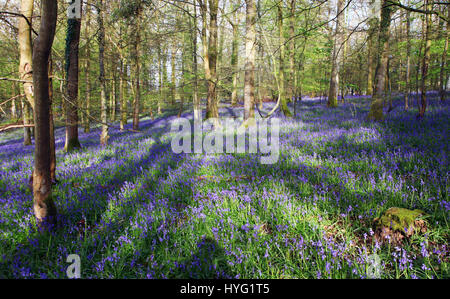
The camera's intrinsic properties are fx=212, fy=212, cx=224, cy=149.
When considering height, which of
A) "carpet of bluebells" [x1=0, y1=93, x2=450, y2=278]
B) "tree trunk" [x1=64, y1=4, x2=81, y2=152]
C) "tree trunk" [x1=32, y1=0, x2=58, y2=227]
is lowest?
"carpet of bluebells" [x1=0, y1=93, x2=450, y2=278]

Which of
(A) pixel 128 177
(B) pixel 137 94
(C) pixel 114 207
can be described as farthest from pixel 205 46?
(C) pixel 114 207

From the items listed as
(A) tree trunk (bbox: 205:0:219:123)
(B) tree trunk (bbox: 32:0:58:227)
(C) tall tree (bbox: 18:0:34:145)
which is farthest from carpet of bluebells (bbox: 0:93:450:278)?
(A) tree trunk (bbox: 205:0:219:123)

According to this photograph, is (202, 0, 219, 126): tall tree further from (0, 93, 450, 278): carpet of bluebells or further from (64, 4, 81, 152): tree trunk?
(0, 93, 450, 278): carpet of bluebells

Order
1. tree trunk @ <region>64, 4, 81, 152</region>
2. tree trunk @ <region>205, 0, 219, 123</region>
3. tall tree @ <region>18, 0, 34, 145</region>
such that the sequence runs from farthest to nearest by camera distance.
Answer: tree trunk @ <region>205, 0, 219, 123</region>
tree trunk @ <region>64, 4, 81, 152</region>
tall tree @ <region>18, 0, 34, 145</region>

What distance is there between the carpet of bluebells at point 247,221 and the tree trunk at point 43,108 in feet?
1.24

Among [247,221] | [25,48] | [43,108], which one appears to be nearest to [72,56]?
[25,48]

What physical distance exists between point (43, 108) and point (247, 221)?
260 cm

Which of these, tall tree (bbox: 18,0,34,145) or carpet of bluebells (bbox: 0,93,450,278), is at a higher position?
tall tree (bbox: 18,0,34,145)

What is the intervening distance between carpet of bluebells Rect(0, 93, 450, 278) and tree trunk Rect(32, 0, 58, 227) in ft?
1.24

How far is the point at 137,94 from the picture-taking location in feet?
33.1

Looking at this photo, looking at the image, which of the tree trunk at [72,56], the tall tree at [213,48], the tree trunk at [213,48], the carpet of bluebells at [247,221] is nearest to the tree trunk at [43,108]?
the carpet of bluebells at [247,221]

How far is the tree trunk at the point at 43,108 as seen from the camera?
7.44 feet

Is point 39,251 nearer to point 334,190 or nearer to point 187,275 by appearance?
point 187,275

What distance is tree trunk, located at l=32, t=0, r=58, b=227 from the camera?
2268 millimetres
